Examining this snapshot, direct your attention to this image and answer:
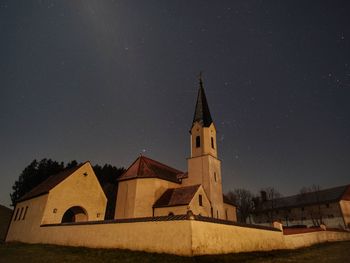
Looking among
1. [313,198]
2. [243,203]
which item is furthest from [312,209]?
[243,203]

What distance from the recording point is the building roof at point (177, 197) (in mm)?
26030

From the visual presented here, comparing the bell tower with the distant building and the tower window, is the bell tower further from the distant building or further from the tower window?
the distant building

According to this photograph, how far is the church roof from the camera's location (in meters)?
35.7

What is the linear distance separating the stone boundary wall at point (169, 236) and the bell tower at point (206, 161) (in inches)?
392

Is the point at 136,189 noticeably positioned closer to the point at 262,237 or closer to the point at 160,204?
the point at 160,204

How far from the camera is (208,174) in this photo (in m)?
31.2

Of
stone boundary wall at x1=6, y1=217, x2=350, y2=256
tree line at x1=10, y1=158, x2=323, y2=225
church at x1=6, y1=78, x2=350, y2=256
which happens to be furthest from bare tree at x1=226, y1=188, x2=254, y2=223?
stone boundary wall at x1=6, y1=217, x2=350, y2=256

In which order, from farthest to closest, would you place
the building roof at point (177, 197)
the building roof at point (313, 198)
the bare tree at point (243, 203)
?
the bare tree at point (243, 203) < the building roof at point (313, 198) < the building roof at point (177, 197)

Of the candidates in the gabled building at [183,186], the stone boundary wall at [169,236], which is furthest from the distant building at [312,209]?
the stone boundary wall at [169,236]

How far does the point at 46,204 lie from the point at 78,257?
1133 cm

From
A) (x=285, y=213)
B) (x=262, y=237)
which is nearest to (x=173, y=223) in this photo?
(x=262, y=237)

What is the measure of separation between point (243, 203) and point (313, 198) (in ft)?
96.6

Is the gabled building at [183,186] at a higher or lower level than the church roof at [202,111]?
lower

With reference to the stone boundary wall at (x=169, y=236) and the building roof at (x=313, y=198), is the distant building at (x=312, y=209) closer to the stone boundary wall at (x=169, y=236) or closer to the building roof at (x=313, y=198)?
the building roof at (x=313, y=198)
